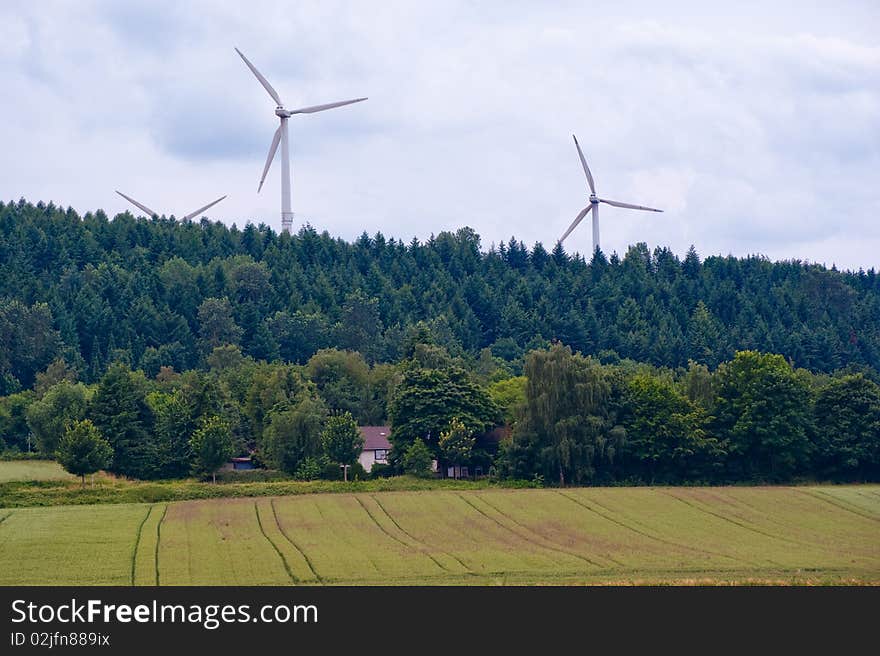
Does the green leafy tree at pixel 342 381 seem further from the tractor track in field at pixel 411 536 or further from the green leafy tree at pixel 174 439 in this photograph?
the tractor track in field at pixel 411 536

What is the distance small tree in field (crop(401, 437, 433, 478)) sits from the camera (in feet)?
384

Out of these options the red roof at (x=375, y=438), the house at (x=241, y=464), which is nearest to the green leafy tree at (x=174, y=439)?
the house at (x=241, y=464)

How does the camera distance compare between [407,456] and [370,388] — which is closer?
[407,456]

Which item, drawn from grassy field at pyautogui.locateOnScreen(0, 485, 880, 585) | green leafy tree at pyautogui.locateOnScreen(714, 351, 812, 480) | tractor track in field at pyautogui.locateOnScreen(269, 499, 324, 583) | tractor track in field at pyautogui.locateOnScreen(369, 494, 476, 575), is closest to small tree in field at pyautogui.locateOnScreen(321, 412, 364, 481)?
grassy field at pyautogui.locateOnScreen(0, 485, 880, 585)

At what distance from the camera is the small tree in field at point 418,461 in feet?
384

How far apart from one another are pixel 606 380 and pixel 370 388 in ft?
159

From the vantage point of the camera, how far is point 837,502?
102m

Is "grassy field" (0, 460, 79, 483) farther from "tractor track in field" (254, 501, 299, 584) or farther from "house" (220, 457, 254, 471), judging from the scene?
"tractor track in field" (254, 501, 299, 584)

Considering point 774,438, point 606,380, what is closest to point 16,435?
point 606,380

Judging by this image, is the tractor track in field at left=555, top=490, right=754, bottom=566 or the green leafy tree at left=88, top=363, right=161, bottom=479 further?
the green leafy tree at left=88, top=363, right=161, bottom=479

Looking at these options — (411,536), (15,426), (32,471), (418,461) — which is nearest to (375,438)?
(418,461)

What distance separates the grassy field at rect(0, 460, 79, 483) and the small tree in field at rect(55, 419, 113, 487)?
2577 mm

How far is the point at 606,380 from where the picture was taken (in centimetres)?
11950

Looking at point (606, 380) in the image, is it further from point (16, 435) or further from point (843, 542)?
point (16, 435)
